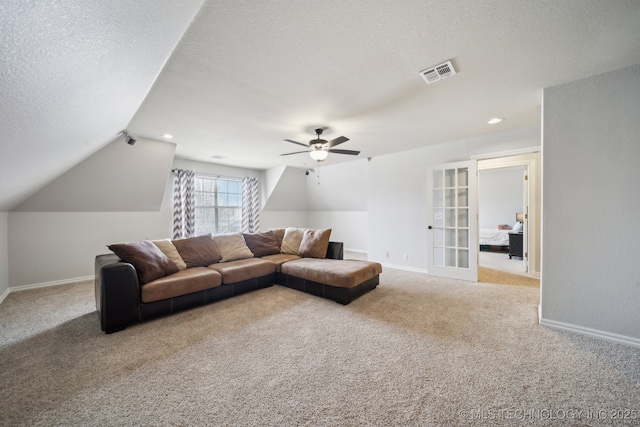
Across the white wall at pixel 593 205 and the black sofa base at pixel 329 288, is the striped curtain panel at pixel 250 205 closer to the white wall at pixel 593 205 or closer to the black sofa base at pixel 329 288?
the black sofa base at pixel 329 288

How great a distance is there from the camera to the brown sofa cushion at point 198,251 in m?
3.41

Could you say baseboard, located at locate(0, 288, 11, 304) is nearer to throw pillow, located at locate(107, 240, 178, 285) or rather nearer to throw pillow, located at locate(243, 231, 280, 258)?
throw pillow, located at locate(107, 240, 178, 285)

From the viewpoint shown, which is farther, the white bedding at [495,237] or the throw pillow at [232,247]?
the white bedding at [495,237]

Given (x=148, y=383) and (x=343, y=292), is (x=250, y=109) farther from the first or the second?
(x=148, y=383)

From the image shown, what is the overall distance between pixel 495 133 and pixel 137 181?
241 inches

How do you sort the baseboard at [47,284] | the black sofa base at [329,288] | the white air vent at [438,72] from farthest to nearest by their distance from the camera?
1. the baseboard at [47,284]
2. the black sofa base at [329,288]
3. the white air vent at [438,72]

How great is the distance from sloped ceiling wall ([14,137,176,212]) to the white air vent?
4090 mm

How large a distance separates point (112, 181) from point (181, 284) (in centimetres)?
272

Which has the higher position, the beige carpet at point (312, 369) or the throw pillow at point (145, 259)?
the throw pillow at point (145, 259)

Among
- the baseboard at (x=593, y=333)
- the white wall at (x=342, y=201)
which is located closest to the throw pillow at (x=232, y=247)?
the white wall at (x=342, y=201)

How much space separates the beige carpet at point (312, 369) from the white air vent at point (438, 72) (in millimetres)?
2384

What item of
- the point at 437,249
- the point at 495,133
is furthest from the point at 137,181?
the point at 495,133

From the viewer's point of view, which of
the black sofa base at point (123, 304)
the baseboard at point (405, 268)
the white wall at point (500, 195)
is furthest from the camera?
the white wall at point (500, 195)

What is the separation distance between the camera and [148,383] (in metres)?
1.65
